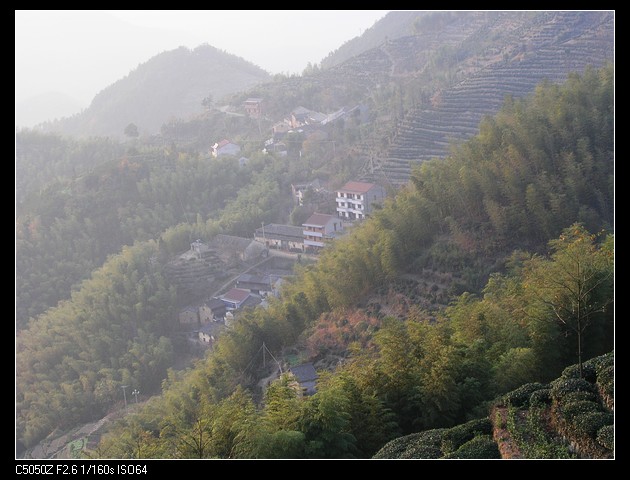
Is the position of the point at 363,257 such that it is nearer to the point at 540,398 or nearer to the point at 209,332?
the point at 209,332

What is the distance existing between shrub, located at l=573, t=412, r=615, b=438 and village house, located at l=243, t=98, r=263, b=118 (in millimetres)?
20667

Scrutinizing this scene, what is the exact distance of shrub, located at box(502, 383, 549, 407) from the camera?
186 inches

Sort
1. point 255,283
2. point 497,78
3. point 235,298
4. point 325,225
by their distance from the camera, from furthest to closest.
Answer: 1. point 497,78
2. point 325,225
3. point 255,283
4. point 235,298

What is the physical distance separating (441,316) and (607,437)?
13.0 feet

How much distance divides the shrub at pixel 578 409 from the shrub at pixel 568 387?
177mm

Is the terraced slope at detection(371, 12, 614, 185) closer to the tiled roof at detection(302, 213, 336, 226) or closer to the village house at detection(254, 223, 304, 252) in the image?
the tiled roof at detection(302, 213, 336, 226)

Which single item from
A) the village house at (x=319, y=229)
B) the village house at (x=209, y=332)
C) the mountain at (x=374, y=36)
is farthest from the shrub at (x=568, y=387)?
the mountain at (x=374, y=36)

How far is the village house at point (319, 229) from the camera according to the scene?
14.3m

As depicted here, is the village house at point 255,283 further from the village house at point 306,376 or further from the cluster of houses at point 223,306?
the village house at point 306,376

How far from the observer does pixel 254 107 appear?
2433cm

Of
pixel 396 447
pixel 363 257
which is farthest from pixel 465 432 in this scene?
pixel 363 257

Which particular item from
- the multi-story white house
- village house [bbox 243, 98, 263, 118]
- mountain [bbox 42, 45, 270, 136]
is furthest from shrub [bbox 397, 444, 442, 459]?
mountain [bbox 42, 45, 270, 136]

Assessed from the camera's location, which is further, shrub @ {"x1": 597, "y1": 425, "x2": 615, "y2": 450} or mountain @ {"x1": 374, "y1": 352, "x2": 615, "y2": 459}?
mountain @ {"x1": 374, "y1": 352, "x2": 615, "y2": 459}
